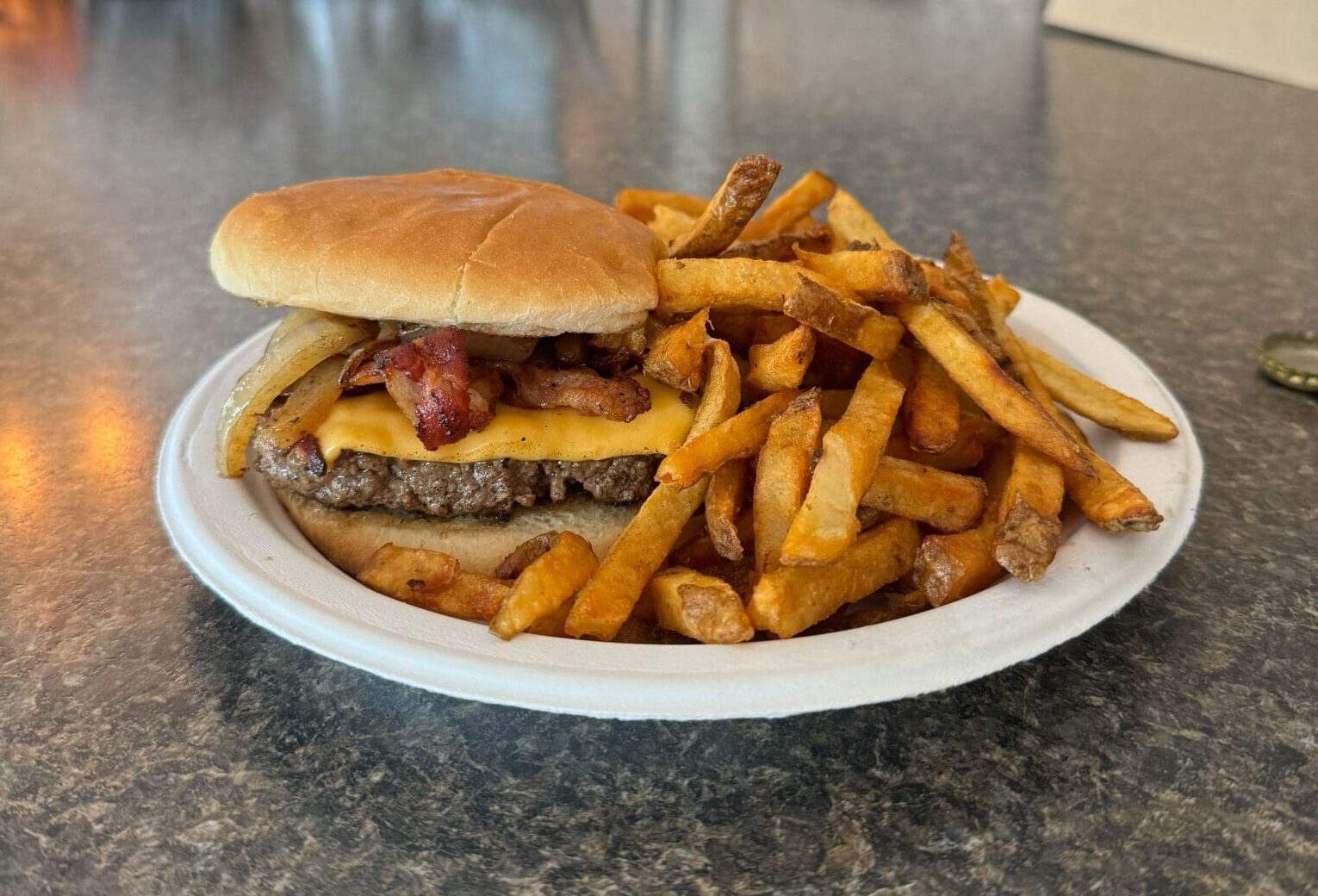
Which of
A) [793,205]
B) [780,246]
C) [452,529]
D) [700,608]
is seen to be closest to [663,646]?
[700,608]

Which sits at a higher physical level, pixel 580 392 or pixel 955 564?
pixel 580 392

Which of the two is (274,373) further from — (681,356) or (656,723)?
(656,723)

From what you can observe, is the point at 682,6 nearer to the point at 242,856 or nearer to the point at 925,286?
the point at 925,286

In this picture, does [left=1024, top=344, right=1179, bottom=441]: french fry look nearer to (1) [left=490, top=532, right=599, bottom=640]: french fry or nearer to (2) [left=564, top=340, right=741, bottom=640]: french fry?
(2) [left=564, top=340, right=741, bottom=640]: french fry

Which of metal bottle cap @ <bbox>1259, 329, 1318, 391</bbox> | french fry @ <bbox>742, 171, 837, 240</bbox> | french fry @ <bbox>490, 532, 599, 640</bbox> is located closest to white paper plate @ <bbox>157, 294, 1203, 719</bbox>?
french fry @ <bbox>490, 532, 599, 640</bbox>

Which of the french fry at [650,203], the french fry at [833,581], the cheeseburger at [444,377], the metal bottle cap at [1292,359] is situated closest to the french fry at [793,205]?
the french fry at [650,203]

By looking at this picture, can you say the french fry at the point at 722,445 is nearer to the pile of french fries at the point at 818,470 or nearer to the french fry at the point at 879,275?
the pile of french fries at the point at 818,470

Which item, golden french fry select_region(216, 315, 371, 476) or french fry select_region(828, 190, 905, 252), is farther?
french fry select_region(828, 190, 905, 252)

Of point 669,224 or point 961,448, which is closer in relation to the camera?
point 961,448
